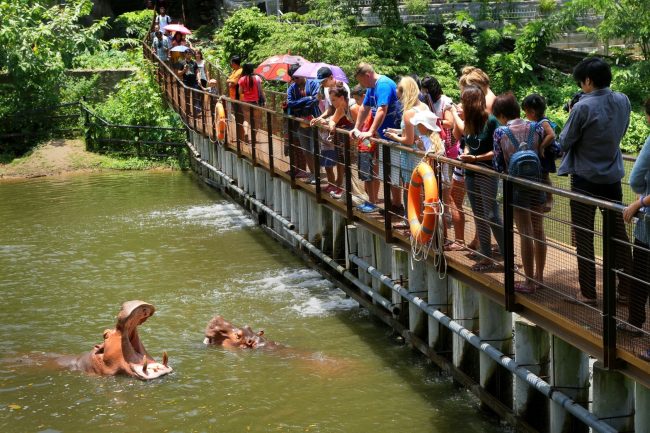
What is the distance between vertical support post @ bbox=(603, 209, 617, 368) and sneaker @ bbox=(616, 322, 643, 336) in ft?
0.48

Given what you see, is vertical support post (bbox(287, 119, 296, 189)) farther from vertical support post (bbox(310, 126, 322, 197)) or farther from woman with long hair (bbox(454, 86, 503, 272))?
woman with long hair (bbox(454, 86, 503, 272))

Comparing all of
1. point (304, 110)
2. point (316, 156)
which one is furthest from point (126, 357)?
point (304, 110)

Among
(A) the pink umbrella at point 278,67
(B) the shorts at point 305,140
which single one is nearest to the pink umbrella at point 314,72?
(B) the shorts at point 305,140

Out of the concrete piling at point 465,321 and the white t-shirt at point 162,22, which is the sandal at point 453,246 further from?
the white t-shirt at point 162,22

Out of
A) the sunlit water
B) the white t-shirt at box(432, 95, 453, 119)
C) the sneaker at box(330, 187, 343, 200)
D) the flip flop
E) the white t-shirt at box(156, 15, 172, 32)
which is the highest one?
the white t-shirt at box(156, 15, 172, 32)

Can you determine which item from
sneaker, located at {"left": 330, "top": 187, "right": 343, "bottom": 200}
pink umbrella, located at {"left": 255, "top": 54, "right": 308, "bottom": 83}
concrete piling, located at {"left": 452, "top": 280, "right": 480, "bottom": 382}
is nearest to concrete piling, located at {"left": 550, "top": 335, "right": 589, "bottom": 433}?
concrete piling, located at {"left": 452, "top": 280, "right": 480, "bottom": 382}

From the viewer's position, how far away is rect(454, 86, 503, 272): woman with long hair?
29.0 ft

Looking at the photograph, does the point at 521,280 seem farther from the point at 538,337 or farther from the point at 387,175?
the point at 387,175

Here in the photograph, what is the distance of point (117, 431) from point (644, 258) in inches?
208

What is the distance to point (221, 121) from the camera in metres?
20.2

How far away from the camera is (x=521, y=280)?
8.44 m

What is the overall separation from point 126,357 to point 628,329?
579 centimetres

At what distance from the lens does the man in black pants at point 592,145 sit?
297 inches

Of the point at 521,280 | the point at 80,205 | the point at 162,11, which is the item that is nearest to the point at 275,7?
the point at 162,11
